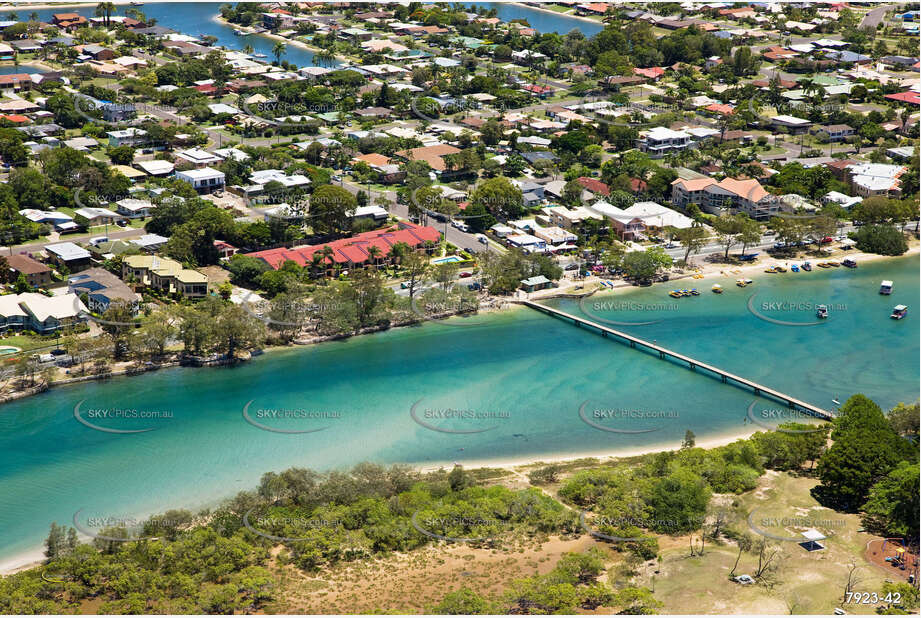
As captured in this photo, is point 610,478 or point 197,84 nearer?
point 610,478

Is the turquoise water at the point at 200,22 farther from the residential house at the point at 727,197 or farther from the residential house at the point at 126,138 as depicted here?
the residential house at the point at 727,197

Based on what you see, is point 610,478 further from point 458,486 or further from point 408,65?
point 408,65

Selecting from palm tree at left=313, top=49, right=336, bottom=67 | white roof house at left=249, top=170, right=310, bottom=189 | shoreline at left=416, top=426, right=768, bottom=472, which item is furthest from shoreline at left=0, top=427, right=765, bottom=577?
palm tree at left=313, top=49, right=336, bottom=67

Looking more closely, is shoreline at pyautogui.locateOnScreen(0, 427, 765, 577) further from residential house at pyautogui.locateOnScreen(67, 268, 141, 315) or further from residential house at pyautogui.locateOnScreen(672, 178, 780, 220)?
residential house at pyautogui.locateOnScreen(672, 178, 780, 220)

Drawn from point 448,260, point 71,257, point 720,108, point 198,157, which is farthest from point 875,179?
point 71,257

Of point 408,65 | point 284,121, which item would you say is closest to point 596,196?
point 284,121

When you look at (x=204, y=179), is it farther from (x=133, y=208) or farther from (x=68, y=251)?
(x=68, y=251)
